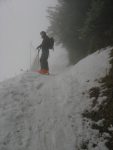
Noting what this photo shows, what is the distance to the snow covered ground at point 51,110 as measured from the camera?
6.29 meters

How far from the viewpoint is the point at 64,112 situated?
24.2 feet

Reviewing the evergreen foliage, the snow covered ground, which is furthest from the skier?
the snow covered ground

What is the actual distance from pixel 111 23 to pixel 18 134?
649 cm

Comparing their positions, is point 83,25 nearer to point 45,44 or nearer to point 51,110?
point 45,44

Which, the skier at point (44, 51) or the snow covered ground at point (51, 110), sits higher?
the skier at point (44, 51)

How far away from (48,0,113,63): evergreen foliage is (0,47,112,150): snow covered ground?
1.19 m

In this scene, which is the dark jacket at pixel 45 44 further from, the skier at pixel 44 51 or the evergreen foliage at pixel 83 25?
the evergreen foliage at pixel 83 25

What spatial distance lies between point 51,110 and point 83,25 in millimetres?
6001

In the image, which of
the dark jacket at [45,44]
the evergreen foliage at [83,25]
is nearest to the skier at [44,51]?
the dark jacket at [45,44]

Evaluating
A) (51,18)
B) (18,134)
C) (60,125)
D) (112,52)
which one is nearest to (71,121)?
(60,125)

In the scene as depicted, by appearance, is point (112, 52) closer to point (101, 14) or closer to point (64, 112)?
point (101, 14)

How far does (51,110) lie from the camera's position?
300 inches

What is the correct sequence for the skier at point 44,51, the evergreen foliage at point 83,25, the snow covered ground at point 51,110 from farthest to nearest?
1. the skier at point 44,51
2. the evergreen foliage at point 83,25
3. the snow covered ground at point 51,110

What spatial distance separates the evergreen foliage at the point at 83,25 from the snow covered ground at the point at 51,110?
1192 mm
